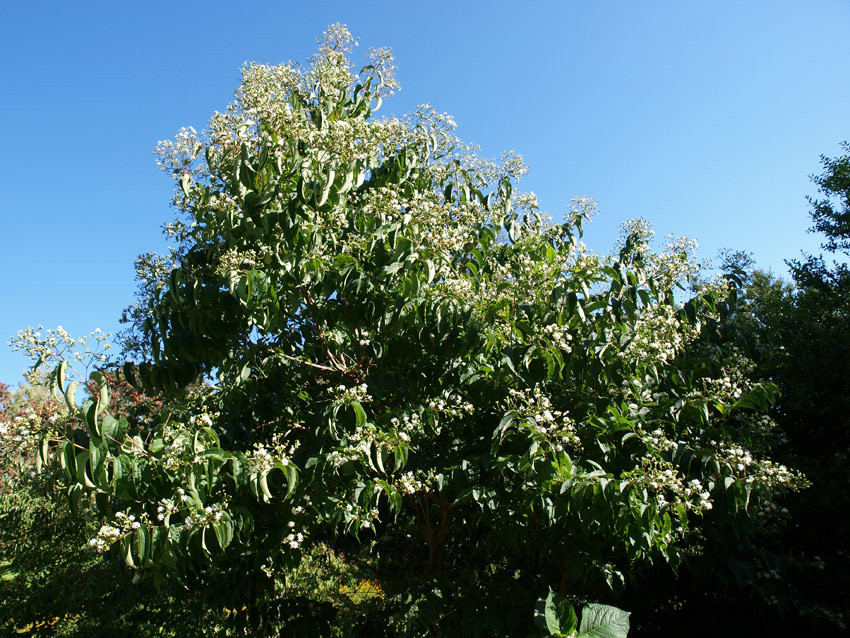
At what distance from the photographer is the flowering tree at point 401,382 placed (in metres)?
3.19

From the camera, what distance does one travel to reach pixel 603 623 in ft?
7.52

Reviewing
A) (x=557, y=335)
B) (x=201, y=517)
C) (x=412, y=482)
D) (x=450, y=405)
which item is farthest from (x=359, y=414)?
(x=557, y=335)

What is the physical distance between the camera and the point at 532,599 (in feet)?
13.5

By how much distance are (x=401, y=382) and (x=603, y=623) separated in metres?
2.53

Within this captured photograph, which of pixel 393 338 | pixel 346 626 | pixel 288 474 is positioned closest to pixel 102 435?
pixel 288 474

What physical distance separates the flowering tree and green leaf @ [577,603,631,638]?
71 cm

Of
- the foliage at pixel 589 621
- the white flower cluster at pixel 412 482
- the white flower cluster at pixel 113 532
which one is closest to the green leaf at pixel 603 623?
the foliage at pixel 589 621

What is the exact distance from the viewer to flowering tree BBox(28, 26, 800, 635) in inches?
126

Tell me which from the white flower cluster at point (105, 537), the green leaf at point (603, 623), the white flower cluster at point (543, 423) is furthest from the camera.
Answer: the white flower cluster at point (543, 423)

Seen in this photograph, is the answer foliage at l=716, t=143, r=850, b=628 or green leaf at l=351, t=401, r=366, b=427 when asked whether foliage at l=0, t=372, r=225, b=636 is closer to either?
green leaf at l=351, t=401, r=366, b=427

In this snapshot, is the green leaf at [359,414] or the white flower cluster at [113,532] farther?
the green leaf at [359,414]

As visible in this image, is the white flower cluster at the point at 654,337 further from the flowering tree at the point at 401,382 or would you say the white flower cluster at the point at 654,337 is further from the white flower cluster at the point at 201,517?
the white flower cluster at the point at 201,517

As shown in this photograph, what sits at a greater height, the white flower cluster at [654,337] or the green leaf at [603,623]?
the white flower cluster at [654,337]

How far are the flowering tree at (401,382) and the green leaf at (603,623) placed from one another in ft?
2.32
